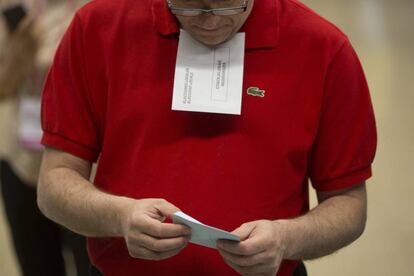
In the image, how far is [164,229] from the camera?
1291mm

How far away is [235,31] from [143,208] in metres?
0.48

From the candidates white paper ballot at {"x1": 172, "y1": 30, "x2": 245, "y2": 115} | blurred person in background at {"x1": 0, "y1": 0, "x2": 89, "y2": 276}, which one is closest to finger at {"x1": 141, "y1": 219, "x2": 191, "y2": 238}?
white paper ballot at {"x1": 172, "y1": 30, "x2": 245, "y2": 115}

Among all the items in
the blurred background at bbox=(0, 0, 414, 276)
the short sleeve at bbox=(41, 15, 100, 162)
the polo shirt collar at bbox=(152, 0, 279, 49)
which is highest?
the polo shirt collar at bbox=(152, 0, 279, 49)

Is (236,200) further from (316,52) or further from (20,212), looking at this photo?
(20,212)

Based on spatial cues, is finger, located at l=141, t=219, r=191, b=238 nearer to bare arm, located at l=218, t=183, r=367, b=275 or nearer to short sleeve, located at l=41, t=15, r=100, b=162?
bare arm, located at l=218, t=183, r=367, b=275

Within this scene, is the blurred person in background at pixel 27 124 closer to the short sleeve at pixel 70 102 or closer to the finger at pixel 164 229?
the short sleeve at pixel 70 102

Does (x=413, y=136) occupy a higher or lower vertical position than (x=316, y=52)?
lower

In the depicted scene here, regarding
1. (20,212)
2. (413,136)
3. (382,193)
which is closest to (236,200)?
(20,212)

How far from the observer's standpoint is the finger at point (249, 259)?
1.30 m

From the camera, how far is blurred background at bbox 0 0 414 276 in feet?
11.0

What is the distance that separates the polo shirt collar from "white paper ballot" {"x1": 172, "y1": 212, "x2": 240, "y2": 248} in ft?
1.56

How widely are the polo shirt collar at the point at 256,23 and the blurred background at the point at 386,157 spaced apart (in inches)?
53.0

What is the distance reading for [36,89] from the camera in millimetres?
2445

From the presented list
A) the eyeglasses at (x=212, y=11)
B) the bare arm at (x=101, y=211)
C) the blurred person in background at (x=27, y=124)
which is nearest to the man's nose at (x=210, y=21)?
the eyeglasses at (x=212, y=11)
